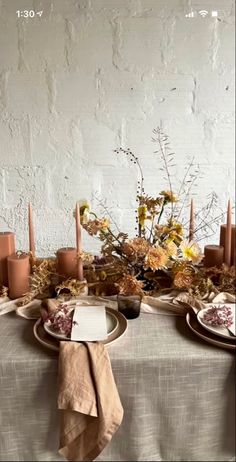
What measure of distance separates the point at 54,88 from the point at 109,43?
24 cm

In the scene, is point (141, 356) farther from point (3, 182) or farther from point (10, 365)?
point (3, 182)

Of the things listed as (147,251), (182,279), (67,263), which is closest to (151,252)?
(147,251)

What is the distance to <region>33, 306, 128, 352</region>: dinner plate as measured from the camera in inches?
27.4

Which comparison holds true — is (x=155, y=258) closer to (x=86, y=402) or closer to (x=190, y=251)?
(x=190, y=251)

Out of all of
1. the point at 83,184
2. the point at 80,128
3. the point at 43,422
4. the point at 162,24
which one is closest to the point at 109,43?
the point at 162,24

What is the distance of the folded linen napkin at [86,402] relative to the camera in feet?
2.07

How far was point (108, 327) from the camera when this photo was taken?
2.47 feet

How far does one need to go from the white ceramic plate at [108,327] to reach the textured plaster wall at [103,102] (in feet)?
1.85

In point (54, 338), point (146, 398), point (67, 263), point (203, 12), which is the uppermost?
point (203, 12)

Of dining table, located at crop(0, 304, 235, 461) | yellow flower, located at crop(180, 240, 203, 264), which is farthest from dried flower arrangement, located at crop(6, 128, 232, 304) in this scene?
dining table, located at crop(0, 304, 235, 461)

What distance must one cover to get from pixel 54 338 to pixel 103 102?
0.88 metres

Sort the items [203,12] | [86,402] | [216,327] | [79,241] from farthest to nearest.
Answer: [203,12], [79,241], [216,327], [86,402]

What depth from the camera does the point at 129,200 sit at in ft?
4.52

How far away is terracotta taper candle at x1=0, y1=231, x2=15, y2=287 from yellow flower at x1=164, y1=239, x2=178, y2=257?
36cm
